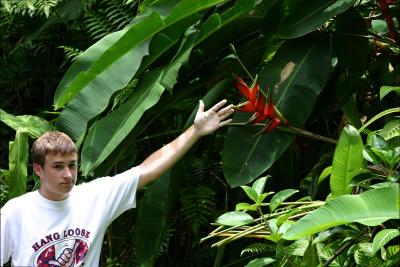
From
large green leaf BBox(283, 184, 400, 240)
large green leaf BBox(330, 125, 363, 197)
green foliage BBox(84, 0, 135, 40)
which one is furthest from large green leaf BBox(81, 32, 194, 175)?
green foliage BBox(84, 0, 135, 40)

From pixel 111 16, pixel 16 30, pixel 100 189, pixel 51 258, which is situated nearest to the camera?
pixel 51 258

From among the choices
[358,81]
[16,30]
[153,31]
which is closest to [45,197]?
[153,31]

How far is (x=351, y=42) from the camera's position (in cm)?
397

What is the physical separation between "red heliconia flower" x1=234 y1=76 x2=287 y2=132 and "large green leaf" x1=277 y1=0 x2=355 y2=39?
0.42 m

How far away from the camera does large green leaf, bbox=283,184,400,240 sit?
276cm

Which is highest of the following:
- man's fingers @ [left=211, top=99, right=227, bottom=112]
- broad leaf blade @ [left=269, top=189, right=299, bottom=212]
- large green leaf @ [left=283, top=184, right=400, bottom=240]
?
man's fingers @ [left=211, top=99, right=227, bottom=112]

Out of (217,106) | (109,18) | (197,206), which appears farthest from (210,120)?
(109,18)

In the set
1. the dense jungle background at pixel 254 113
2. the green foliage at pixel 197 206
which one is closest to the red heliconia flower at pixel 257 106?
the dense jungle background at pixel 254 113

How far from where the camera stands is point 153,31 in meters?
3.71

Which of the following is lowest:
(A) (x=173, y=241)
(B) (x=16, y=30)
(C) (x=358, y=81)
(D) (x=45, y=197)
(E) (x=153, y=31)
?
(A) (x=173, y=241)

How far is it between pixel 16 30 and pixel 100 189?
9.67ft

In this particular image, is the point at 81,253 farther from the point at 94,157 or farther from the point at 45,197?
the point at 94,157

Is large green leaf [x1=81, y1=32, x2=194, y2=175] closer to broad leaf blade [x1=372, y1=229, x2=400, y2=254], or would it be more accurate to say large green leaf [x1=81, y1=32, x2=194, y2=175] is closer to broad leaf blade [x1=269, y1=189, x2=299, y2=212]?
broad leaf blade [x1=269, y1=189, x2=299, y2=212]

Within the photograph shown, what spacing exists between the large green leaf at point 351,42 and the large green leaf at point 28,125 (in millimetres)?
1481
